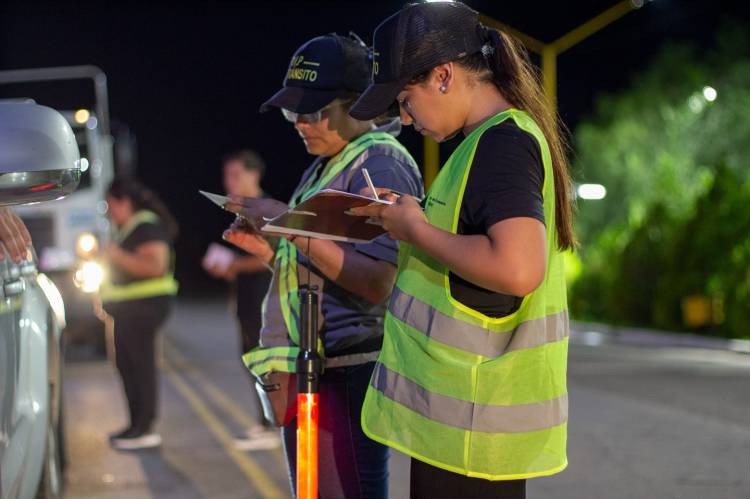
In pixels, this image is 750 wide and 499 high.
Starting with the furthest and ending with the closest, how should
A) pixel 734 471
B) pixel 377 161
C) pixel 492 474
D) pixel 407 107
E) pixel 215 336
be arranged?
1. pixel 215 336
2. pixel 734 471
3. pixel 377 161
4. pixel 407 107
5. pixel 492 474

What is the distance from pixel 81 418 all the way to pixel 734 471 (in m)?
5.43

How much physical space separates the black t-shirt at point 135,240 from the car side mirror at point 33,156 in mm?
5388

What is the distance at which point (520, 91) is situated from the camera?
2.90 meters

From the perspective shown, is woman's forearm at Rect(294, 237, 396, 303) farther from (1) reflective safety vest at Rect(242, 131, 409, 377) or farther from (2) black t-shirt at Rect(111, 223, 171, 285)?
(2) black t-shirt at Rect(111, 223, 171, 285)

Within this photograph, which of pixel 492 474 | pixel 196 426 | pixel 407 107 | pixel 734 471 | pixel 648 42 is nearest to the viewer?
pixel 492 474

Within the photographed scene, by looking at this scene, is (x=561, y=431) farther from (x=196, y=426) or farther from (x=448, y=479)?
(x=196, y=426)

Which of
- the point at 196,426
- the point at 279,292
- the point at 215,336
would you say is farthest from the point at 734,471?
the point at 215,336

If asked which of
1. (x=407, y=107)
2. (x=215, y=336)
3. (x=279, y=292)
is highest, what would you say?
(x=407, y=107)

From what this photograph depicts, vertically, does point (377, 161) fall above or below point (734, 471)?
above

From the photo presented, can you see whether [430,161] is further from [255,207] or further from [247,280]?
[255,207]

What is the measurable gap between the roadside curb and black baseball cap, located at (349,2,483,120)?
17.9 m

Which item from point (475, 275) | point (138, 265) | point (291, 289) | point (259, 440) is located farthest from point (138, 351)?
point (475, 275)

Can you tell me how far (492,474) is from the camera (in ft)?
8.94

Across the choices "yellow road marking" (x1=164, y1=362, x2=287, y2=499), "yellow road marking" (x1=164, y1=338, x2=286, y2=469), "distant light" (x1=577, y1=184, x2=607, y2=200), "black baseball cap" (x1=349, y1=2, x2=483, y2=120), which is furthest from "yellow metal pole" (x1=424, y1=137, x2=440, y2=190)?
"black baseball cap" (x1=349, y1=2, x2=483, y2=120)
